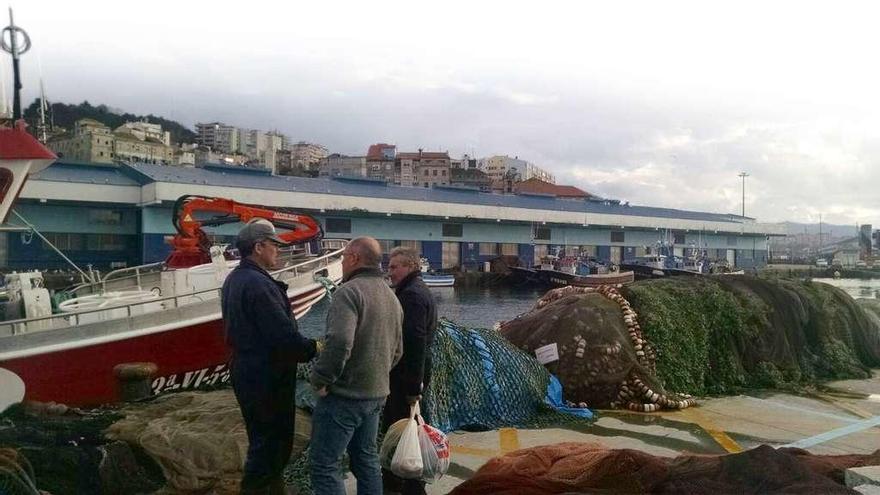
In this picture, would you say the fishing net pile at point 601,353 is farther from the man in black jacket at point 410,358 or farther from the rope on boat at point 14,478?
the rope on boat at point 14,478

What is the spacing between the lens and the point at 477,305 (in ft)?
124

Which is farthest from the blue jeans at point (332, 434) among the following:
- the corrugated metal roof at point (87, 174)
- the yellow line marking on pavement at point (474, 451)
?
the corrugated metal roof at point (87, 174)

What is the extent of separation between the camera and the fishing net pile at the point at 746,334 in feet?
26.3

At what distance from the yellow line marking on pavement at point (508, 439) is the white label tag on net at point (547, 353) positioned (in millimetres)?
1466

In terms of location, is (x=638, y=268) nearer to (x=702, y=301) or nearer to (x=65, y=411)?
(x=702, y=301)

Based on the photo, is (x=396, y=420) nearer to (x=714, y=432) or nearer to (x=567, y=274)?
(x=714, y=432)

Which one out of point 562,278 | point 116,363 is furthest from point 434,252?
point 116,363

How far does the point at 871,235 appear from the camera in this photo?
87562 millimetres

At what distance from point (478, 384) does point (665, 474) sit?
8.83 feet

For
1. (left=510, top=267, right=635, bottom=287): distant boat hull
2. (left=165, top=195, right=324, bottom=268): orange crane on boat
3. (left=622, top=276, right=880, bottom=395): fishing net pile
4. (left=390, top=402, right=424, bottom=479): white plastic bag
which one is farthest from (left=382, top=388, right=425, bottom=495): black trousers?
(left=510, top=267, right=635, bottom=287): distant boat hull

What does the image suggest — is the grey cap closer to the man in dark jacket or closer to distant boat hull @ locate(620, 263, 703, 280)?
the man in dark jacket

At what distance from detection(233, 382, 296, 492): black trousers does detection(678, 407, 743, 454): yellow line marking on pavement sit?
11.9ft

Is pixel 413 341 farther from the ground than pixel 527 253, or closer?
farther from the ground

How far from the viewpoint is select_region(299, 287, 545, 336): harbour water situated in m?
27.0
